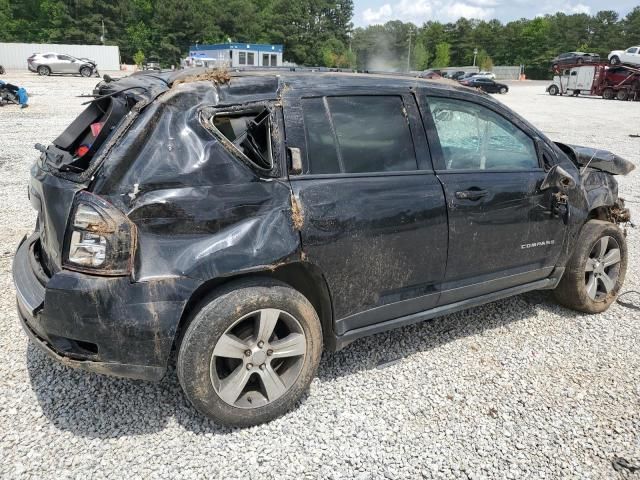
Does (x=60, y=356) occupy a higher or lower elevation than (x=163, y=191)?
lower

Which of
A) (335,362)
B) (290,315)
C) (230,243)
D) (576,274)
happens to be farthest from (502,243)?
(230,243)

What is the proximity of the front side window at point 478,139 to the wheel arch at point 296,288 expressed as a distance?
→ 117cm

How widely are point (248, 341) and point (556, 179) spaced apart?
8.01ft

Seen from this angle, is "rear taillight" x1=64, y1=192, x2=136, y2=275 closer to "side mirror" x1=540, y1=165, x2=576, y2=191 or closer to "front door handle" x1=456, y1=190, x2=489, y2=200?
"front door handle" x1=456, y1=190, x2=489, y2=200

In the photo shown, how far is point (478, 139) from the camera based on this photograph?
351 cm

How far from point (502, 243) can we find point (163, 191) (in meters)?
2.23

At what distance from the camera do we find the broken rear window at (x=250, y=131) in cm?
261

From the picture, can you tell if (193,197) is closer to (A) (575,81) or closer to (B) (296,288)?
(B) (296,288)

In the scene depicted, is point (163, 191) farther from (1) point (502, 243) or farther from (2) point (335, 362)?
(1) point (502, 243)

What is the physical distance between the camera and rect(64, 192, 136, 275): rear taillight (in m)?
2.28

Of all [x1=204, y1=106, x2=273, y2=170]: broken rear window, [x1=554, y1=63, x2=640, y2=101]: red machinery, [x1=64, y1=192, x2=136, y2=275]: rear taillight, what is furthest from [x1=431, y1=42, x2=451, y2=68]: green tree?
[x1=64, y1=192, x2=136, y2=275]: rear taillight

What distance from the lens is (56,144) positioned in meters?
3.17

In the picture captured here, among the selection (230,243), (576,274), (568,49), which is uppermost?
(568,49)

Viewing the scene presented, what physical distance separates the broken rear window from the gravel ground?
144 centimetres
